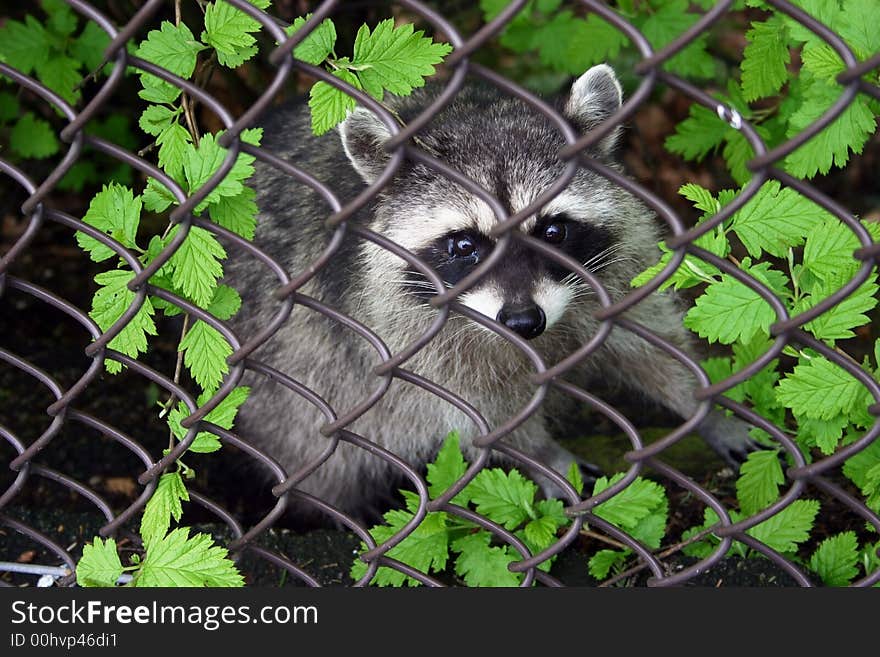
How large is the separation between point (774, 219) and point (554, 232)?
87 centimetres

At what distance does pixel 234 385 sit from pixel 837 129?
4.19ft

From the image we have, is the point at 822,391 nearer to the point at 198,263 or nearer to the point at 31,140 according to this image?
the point at 198,263

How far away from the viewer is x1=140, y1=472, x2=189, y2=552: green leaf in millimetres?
2039

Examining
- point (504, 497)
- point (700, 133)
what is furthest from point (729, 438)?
point (504, 497)

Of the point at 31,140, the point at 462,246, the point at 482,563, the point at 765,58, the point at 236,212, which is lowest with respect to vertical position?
the point at 482,563

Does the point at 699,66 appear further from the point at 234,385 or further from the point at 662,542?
the point at 234,385

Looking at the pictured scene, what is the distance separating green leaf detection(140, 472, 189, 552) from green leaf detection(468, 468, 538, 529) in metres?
0.69

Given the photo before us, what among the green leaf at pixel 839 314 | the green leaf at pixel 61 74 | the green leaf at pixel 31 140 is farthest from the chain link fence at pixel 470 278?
the green leaf at pixel 31 140

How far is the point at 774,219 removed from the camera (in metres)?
1.83

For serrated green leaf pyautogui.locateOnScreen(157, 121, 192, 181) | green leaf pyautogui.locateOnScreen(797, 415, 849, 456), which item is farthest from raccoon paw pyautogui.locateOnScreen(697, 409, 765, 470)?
serrated green leaf pyautogui.locateOnScreen(157, 121, 192, 181)

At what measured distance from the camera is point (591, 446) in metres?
3.56

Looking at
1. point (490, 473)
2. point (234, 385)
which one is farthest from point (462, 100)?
point (234, 385)

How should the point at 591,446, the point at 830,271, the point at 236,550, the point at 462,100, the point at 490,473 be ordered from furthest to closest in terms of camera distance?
1. the point at 591,446
2. the point at 462,100
3. the point at 490,473
4. the point at 236,550
5. the point at 830,271

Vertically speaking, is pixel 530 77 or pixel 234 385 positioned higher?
pixel 530 77
